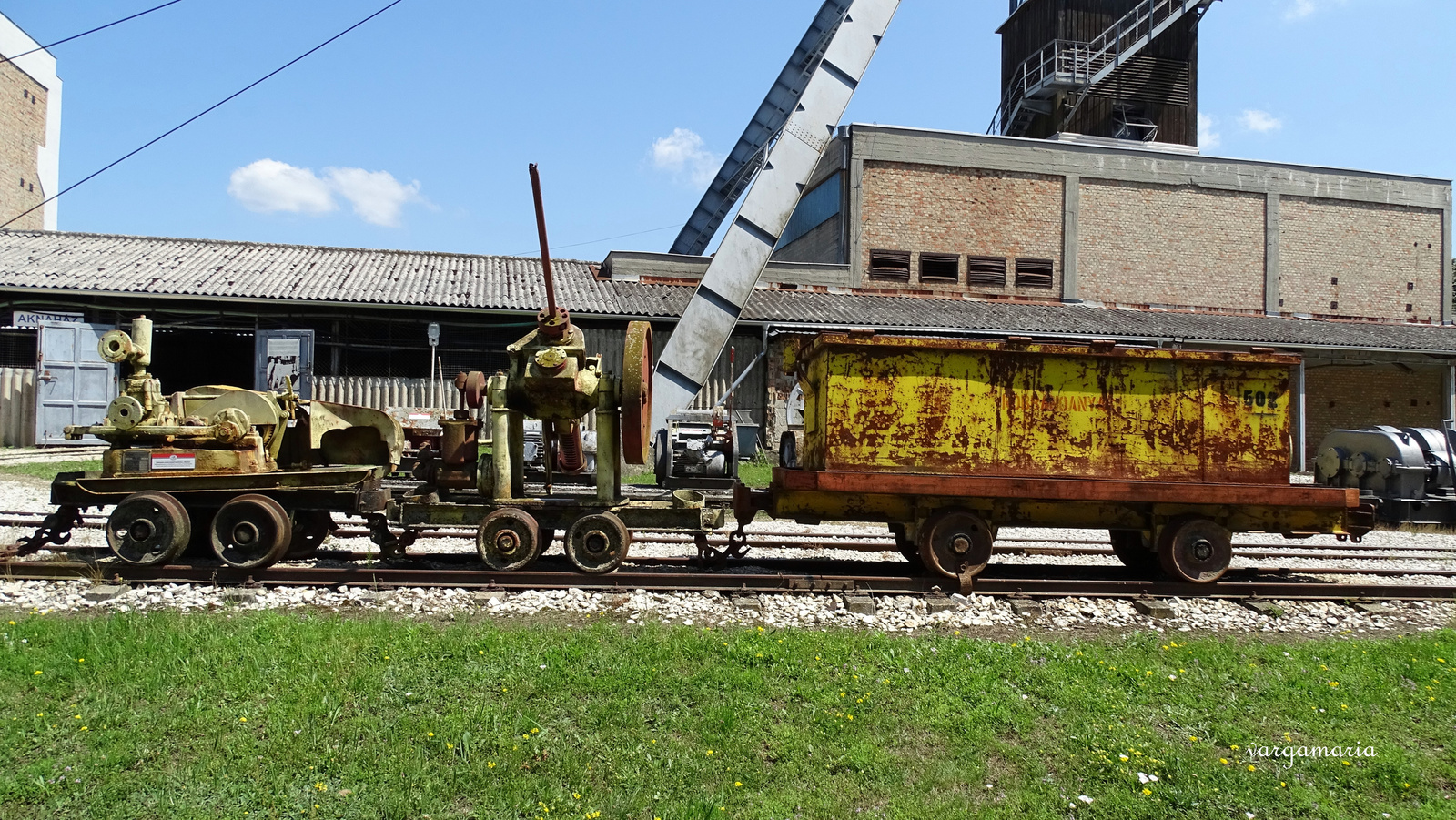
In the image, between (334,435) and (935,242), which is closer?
(334,435)

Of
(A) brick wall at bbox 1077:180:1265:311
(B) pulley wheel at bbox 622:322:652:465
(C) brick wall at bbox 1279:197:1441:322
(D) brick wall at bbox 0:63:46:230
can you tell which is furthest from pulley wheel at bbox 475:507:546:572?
(D) brick wall at bbox 0:63:46:230

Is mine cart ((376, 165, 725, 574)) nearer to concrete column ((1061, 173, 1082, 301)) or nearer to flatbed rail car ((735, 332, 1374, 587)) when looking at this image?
flatbed rail car ((735, 332, 1374, 587))

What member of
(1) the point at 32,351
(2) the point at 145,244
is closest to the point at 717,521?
(1) the point at 32,351

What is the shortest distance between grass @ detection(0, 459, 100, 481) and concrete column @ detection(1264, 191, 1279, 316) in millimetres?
29469

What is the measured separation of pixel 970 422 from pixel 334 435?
6450mm

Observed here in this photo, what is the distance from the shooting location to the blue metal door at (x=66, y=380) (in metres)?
17.5

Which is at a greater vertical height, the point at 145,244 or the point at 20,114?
the point at 20,114

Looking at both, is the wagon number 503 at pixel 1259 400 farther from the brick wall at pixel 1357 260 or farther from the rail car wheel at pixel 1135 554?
the brick wall at pixel 1357 260

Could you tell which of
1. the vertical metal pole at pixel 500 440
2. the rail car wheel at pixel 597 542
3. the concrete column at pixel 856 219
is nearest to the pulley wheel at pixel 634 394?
the rail car wheel at pixel 597 542

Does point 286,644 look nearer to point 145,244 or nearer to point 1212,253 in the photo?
point 145,244

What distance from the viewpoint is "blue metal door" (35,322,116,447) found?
57.5 feet

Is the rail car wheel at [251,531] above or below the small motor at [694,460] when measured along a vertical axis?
below

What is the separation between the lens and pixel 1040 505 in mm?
7395

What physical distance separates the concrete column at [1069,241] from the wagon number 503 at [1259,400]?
18110 mm
